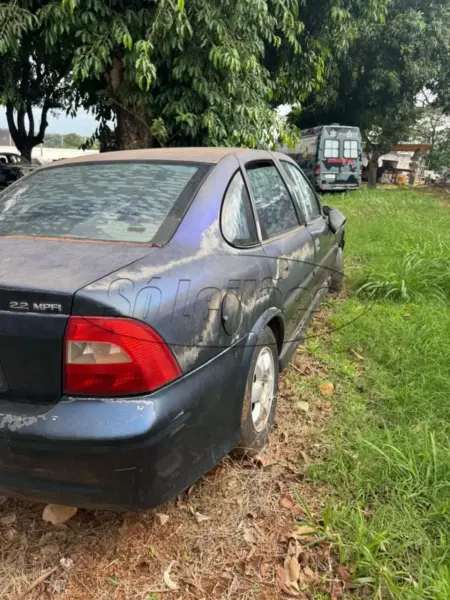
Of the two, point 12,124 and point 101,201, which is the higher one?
point 12,124

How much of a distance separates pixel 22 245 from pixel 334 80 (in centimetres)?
1609

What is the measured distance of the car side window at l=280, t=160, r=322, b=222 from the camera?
10.9 feet

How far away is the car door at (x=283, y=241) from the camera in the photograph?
248cm

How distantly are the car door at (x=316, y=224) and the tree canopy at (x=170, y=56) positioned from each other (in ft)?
10.6

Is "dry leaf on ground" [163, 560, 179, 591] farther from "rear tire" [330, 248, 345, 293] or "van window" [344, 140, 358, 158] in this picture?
"van window" [344, 140, 358, 158]

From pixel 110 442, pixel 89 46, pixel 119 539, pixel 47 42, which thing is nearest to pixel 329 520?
pixel 119 539

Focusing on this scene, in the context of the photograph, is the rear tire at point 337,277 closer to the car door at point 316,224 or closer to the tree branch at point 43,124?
the car door at point 316,224

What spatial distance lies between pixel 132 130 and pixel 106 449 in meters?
7.28

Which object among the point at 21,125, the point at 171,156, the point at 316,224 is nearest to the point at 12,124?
the point at 21,125

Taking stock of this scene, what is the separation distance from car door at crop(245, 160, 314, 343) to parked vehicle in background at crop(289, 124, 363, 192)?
12.0 meters

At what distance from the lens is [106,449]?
1438 millimetres

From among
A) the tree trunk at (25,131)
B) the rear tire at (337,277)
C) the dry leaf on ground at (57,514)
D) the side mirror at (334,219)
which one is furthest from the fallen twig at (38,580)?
the tree trunk at (25,131)

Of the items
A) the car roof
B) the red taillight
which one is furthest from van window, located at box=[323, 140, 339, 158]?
the red taillight

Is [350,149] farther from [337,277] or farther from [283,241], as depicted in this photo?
[283,241]
